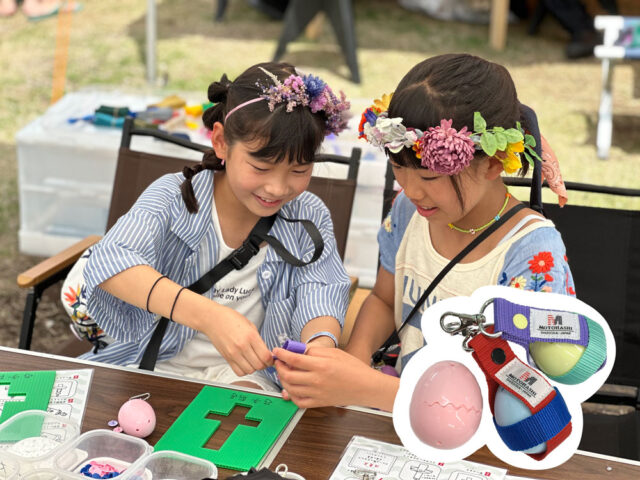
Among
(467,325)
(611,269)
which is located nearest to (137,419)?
(467,325)

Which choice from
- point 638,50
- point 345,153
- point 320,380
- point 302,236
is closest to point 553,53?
point 638,50

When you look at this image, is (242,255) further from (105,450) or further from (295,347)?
(105,450)

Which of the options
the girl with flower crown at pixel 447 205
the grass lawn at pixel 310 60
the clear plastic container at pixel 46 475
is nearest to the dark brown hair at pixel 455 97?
the girl with flower crown at pixel 447 205

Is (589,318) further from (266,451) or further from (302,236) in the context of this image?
(302,236)

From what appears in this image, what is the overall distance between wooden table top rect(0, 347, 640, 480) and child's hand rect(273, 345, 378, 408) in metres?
0.03

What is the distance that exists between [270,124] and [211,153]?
277 mm

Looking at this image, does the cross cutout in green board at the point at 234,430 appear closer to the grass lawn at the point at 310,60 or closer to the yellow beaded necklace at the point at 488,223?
the yellow beaded necklace at the point at 488,223

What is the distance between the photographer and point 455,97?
153cm

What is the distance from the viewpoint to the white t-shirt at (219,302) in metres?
1.88

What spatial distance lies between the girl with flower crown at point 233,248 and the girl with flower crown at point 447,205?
120mm

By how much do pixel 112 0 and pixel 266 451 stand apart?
797cm

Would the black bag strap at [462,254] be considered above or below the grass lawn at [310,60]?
above

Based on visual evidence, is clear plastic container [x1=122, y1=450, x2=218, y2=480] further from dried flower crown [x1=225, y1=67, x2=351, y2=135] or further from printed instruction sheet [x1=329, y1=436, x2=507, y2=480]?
dried flower crown [x1=225, y1=67, x2=351, y2=135]

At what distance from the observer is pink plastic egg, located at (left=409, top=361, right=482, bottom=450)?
3.19 ft
